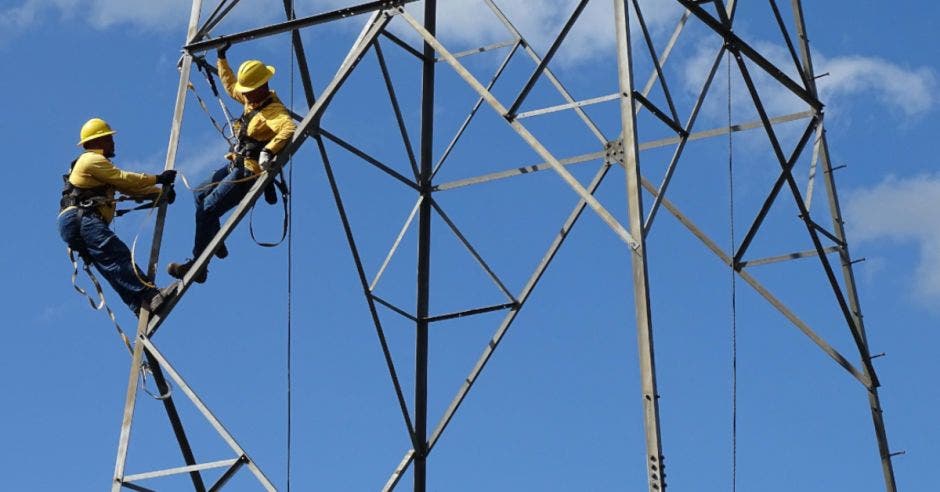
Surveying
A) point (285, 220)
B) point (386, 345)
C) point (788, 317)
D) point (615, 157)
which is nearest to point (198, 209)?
point (285, 220)

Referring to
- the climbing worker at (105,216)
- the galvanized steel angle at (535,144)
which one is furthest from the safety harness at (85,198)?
the galvanized steel angle at (535,144)

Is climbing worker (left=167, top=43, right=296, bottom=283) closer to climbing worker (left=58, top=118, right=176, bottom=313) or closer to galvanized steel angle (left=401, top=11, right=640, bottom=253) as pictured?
climbing worker (left=58, top=118, right=176, bottom=313)

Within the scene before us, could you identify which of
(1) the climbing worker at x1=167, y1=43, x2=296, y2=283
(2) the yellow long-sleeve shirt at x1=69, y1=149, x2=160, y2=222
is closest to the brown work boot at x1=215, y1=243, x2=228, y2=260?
(1) the climbing worker at x1=167, y1=43, x2=296, y2=283

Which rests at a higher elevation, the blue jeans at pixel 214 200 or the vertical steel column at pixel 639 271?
the blue jeans at pixel 214 200

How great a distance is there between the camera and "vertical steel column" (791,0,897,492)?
24.7m

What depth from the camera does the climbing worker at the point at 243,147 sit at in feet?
74.2

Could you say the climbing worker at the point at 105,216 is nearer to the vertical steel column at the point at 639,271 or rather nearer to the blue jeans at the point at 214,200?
the blue jeans at the point at 214,200

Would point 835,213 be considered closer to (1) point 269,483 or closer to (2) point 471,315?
(2) point 471,315

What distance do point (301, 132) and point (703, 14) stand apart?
395cm

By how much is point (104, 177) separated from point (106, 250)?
70cm

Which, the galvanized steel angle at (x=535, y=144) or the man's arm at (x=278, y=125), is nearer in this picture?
the galvanized steel angle at (x=535, y=144)

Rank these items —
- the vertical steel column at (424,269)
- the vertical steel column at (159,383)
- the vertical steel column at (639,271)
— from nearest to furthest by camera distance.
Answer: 1. the vertical steel column at (639,271)
2. the vertical steel column at (159,383)
3. the vertical steel column at (424,269)

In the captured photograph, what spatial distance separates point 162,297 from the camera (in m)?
22.4

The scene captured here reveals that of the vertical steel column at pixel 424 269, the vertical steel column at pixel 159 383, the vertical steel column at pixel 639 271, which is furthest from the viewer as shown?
the vertical steel column at pixel 424 269
